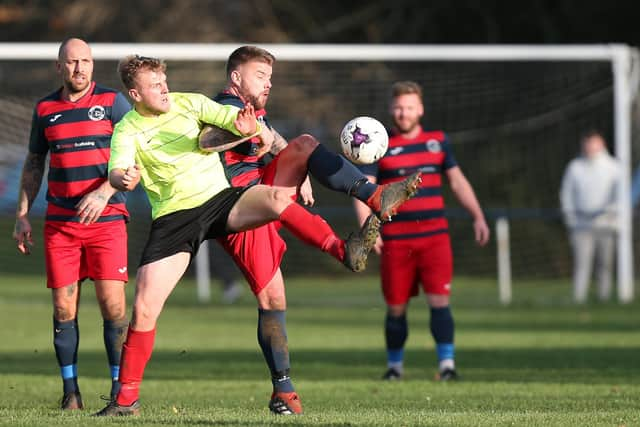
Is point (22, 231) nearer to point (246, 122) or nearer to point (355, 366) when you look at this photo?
point (246, 122)

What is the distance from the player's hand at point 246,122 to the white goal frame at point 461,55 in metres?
9.81

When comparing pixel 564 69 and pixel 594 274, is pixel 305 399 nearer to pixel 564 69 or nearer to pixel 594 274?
pixel 564 69

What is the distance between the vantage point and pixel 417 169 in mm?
11805

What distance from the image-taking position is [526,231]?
85.7 feet

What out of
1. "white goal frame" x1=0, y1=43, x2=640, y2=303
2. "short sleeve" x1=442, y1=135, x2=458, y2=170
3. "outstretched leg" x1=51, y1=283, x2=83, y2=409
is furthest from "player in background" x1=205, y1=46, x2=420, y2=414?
"white goal frame" x1=0, y1=43, x2=640, y2=303

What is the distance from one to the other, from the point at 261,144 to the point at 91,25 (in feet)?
79.3

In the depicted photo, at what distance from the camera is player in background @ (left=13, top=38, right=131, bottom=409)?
9.34m

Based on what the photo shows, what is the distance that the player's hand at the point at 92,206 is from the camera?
28.0 ft

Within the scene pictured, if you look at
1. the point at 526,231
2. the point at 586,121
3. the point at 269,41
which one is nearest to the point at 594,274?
the point at 526,231

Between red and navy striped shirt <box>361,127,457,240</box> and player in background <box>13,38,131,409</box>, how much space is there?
9.96ft

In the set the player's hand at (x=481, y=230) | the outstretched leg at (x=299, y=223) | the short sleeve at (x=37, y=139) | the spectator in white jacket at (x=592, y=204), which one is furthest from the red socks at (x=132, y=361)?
the spectator in white jacket at (x=592, y=204)

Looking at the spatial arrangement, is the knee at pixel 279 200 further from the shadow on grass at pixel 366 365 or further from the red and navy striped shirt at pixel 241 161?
the shadow on grass at pixel 366 365

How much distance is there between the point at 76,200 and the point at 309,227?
7.15 feet

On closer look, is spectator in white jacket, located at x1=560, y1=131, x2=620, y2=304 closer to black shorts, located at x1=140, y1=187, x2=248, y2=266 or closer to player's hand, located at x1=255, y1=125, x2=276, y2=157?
player's hand, located at x1=255, y1=125, x2=276, y2=157
